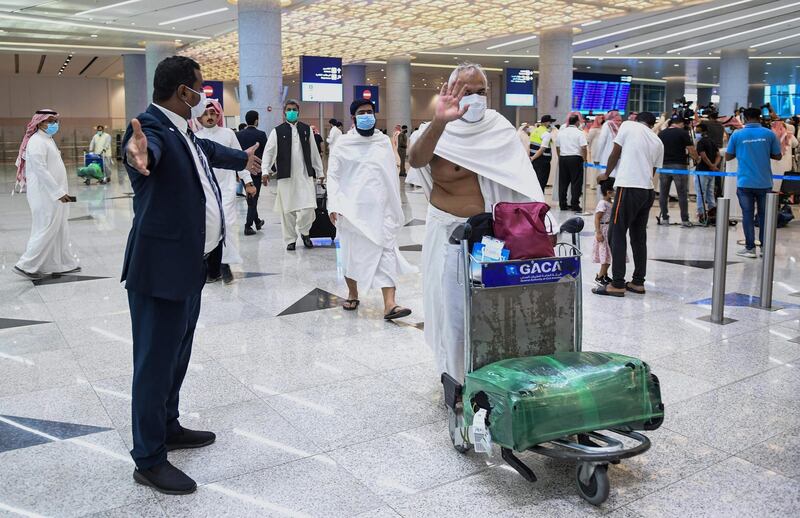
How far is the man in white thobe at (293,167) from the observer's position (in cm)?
885

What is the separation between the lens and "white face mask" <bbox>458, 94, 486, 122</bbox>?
348cm

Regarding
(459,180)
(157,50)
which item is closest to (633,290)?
(459,180)

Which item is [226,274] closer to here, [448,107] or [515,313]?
[448,107]

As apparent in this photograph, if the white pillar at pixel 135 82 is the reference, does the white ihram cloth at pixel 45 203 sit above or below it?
below

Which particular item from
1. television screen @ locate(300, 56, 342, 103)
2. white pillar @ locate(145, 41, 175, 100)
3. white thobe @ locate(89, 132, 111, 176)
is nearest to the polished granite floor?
television screen @ locate(300, 56, 342, 103)

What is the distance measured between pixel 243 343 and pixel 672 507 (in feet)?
10.3

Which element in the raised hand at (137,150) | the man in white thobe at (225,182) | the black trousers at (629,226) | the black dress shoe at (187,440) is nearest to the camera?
the raised hand at (137,150)

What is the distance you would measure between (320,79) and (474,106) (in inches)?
654

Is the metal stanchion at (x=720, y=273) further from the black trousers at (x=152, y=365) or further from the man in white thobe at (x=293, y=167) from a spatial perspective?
the man in white thobe at (x=293, y=167)

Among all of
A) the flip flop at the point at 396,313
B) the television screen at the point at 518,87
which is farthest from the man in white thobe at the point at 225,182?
the television screen at the point at 518,87

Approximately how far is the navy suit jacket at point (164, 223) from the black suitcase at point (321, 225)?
21.1 feet

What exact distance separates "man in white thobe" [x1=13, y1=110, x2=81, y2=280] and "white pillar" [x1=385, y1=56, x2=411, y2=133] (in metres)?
25.0

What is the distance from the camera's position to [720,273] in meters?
5.50

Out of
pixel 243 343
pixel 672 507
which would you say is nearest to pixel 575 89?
pixel 243 343
